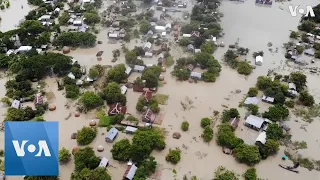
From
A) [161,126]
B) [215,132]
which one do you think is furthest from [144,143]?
[215,132]

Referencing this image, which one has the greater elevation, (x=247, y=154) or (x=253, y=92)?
(x=253, y=92)

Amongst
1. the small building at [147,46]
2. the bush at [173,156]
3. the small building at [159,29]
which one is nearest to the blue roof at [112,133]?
the bush at [173,156]

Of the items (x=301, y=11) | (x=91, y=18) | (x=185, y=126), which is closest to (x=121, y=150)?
(x=185, y=126)

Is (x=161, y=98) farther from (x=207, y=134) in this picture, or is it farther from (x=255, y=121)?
(x=255, y=121)

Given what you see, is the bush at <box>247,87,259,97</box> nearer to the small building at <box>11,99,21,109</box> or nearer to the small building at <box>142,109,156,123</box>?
the small building at <box>142,109,156,123</box>

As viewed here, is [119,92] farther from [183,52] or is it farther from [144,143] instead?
[183,52]

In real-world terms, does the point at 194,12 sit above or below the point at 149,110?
above

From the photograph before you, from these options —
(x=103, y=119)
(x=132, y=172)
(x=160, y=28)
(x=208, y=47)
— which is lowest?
(x=132, y=172)

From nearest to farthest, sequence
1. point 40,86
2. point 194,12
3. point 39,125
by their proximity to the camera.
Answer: point 39,125 → point 40,86 → point 194,12
